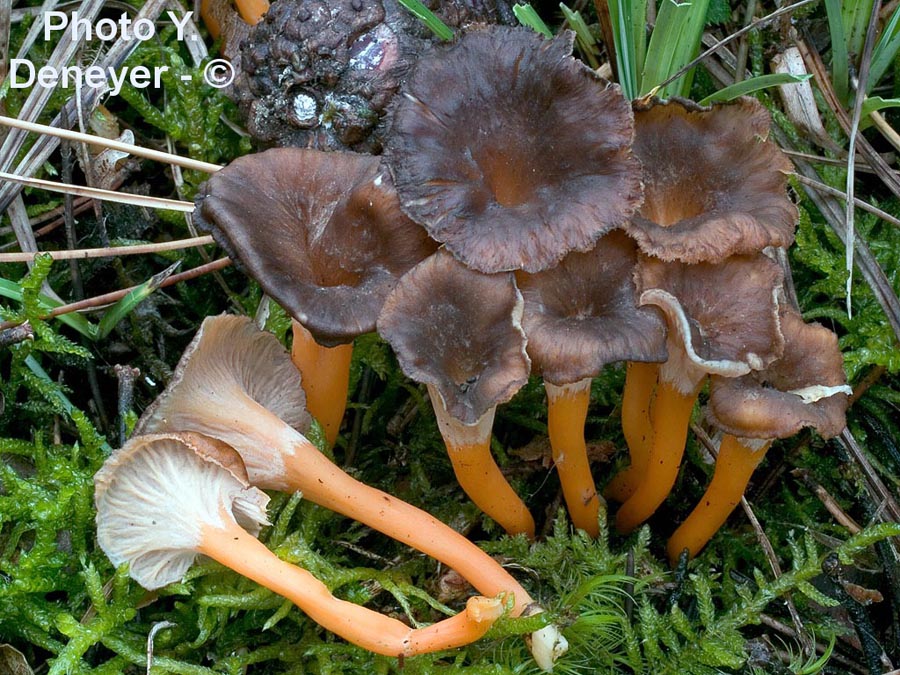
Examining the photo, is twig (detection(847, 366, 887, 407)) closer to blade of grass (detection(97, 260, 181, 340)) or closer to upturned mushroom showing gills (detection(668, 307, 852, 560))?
upturned mushroom showing gills (detection(668, 307, 852, 560))

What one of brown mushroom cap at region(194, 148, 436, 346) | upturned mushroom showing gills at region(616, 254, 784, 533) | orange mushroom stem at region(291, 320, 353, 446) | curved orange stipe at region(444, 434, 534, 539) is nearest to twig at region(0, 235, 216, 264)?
orange mushroom stem at region(291, 320, 353, 446)

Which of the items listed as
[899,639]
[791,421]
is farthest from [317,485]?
[899,639]

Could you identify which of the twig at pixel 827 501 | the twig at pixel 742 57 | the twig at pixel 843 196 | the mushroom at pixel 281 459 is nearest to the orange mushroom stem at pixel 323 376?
the mushroom at pixel 281 459

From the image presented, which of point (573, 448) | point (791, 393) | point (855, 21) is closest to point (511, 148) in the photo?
point (573, 448)

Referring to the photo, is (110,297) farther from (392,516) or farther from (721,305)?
(721,305)

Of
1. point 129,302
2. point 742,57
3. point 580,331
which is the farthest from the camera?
point 742,57

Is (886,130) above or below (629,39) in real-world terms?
below
